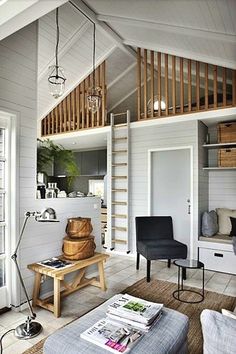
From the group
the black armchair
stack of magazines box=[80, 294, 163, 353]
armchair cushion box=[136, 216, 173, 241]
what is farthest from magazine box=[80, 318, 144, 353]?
armchair cushion box=[136, 216, 173, 241]

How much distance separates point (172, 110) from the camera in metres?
4.76

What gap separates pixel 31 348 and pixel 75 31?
4677 millimetres

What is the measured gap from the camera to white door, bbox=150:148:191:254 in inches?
179

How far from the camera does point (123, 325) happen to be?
1.63 meters

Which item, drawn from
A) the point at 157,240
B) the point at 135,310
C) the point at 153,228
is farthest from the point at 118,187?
the point at 135,310

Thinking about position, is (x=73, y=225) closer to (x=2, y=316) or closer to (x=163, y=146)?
(x=2, y=316)

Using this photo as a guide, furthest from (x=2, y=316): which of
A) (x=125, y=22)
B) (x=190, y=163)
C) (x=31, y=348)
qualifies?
(x=125, y=22)

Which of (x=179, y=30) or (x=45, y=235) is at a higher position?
(x=179, y=30)

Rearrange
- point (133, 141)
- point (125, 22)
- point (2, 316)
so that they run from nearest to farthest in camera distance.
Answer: point (2, 316) → point (125, 22) → point (133, 141)

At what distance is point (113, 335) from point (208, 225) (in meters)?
3.21

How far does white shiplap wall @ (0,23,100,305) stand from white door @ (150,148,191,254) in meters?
2.30

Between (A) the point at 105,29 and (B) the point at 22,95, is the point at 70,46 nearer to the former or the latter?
(A) the point at 105,29

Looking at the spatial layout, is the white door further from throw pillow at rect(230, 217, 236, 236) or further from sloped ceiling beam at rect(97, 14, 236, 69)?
sloped ceiling beam at rect(97, 14, 236, 69)

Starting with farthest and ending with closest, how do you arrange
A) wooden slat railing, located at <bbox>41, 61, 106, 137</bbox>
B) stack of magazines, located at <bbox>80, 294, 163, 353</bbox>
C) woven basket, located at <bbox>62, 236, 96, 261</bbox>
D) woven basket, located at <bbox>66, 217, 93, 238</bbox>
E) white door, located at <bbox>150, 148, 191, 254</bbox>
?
wooden slat railing, located at <bbox>41, 61, 106, 137</bbox> → white door, located at <bbox>150, 148, 191, 254</bbox> → woven basket, located at <bbox>66, 217, 93, 238</bbox> → woven basket, located at <bbox>62, 236, 96, 261</bbox> → stack of magazines, located at <bbox>80, 294, 163, 353</bbox>
